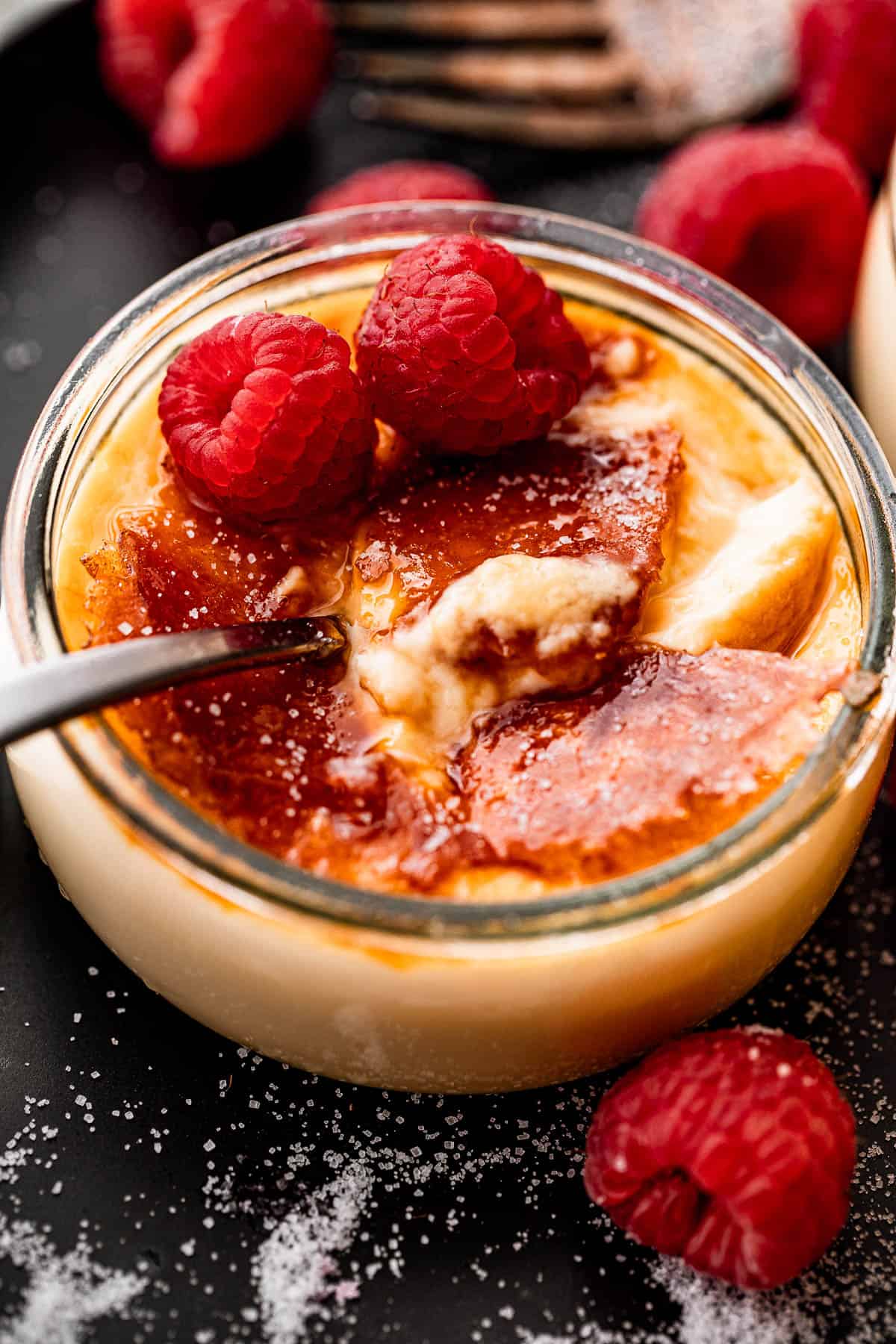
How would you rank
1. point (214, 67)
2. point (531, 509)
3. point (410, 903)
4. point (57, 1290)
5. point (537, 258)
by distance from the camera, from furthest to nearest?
1. point (214, 67)
2. point (537, 258)
3. point (531, 509)
4. point (57, 1290)
5. point (410, 903)

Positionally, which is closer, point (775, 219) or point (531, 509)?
point (531, 509)

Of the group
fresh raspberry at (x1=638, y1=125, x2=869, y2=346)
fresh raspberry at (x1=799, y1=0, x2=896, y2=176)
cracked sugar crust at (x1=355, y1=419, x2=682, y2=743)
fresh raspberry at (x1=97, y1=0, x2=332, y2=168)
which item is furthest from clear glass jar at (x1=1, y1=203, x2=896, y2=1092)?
fresh raspberry at (x1=799, y1=0, x2=896, y2=176)

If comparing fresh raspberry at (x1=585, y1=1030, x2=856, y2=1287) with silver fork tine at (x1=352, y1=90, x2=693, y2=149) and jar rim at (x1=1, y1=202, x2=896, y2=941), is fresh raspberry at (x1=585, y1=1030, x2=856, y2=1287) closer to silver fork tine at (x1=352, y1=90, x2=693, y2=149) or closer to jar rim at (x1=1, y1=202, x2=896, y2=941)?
jar rim at (x1=1, y1=202, x2=896, y2=941)

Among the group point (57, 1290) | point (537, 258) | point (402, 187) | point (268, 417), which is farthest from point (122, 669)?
point (402, 187)

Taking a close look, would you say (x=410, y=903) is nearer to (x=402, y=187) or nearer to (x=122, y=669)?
(x=122, y=669)

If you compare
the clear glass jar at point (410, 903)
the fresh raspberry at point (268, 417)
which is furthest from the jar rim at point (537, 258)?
the fresh raspberry at point (268, 417)

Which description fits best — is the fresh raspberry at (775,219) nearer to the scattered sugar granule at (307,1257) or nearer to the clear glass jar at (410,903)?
the clear glass jar at (410,903)
